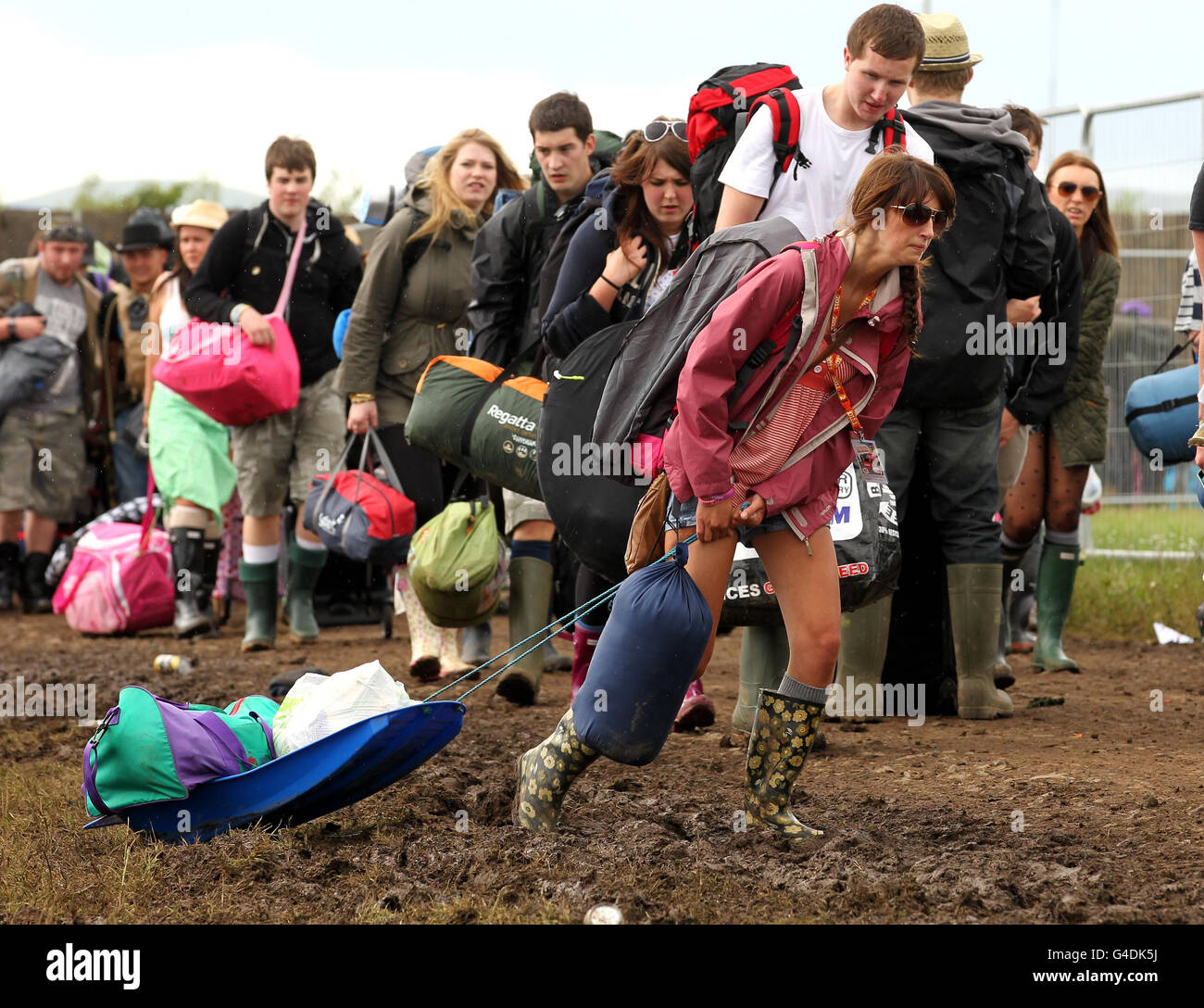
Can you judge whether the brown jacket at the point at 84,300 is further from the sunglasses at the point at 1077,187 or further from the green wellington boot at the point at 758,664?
the green wellington boot at the point at 758,664

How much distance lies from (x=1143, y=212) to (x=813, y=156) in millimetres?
6089

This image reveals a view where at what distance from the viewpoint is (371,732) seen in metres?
4.04

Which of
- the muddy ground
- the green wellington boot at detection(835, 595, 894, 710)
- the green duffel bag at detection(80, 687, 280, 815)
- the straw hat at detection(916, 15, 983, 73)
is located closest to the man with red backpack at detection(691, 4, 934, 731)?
the straw hat at detection(916, 15, 983, 73)

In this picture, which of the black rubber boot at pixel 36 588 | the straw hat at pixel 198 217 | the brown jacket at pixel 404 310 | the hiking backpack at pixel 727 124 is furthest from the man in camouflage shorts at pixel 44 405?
the hiking backpack at pixel 727 124

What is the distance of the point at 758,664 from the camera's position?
217 inches

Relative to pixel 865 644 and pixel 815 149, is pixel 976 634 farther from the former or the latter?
pixel 815 149

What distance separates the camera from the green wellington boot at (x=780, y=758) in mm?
4066

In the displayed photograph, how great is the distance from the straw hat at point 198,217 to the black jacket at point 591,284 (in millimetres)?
4343

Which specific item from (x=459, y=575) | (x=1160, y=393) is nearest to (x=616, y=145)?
(x=459, y=575)

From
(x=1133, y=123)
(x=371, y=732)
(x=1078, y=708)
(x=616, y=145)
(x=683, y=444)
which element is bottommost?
(x=1078, y=708)

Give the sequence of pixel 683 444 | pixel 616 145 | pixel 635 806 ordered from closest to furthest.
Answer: pixel 683 444 → pixel 635 806 → pixel 616 145

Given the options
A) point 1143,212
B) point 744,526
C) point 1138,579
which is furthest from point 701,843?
point 1143,212

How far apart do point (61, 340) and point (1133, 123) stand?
6941mm
